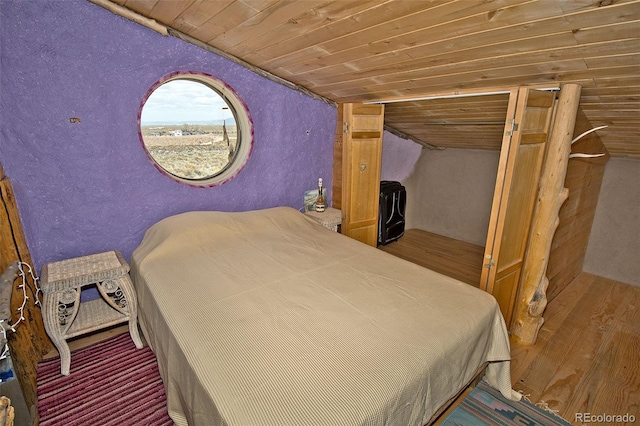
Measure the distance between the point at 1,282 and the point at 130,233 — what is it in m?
0.96

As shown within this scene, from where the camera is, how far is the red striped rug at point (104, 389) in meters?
1.59

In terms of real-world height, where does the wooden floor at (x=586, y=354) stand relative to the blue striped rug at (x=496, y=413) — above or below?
above

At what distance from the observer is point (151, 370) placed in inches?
A: 75.2

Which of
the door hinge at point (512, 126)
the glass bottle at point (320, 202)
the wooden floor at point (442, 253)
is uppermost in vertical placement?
the door hinge at point (512, 126)

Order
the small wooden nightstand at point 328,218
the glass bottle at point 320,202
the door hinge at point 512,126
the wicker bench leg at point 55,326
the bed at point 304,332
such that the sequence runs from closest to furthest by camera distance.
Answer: the bed at point 304,332 < the wicker bench leg at point 55,326 < the door hinge at point 512,126 < the small wooden nightstand at point 328,218 < the glass bottle at point 320,202

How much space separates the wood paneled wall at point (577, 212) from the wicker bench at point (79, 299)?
128 inches

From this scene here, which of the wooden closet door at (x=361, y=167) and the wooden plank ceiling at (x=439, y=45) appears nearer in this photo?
the wooden plank ceiling at (x=439, y=45)

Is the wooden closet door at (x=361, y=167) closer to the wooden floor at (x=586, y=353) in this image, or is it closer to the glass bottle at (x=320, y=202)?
the glass bottle at (x=320, y=202)

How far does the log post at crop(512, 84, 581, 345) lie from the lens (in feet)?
6.46

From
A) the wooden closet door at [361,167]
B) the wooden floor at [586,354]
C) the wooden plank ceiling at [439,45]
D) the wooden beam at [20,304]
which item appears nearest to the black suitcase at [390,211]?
the wooden closet door at [361,167]

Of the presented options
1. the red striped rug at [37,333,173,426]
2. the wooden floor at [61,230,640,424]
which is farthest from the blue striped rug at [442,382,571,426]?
the red striped rug at [37,333,173,426]

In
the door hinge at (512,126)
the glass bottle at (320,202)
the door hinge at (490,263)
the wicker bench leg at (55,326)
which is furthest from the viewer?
the glass bottle at (320,202)

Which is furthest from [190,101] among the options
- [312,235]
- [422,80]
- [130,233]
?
[422,80]

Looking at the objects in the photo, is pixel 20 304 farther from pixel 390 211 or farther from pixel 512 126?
pixel 390 211
